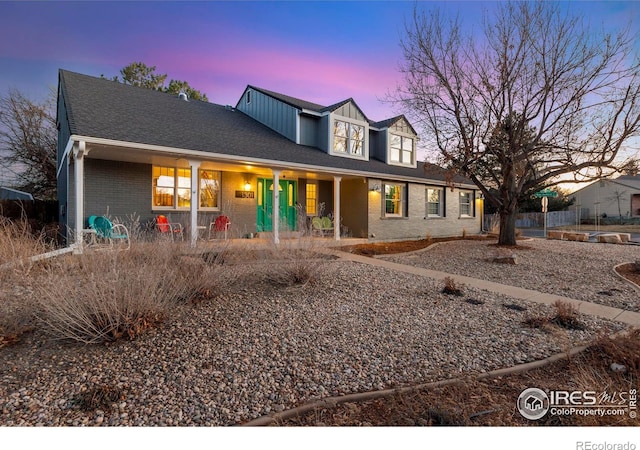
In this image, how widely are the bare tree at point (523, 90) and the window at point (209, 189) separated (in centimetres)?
692

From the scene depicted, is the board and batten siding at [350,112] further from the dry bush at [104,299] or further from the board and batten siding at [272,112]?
the dry bush at [104,299]

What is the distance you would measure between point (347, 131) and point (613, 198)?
3618cm

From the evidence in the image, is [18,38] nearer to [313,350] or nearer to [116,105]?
[116,105]

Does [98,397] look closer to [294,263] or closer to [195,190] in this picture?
[294,263]

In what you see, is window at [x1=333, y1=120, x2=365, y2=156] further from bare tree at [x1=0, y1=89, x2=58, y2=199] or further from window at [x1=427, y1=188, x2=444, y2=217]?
bare tree at [x1=0, y1=89, x2=58, y2=199]

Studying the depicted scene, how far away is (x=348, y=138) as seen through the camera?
47.0 feet

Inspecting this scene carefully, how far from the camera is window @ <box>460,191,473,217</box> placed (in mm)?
17583

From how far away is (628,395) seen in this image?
2553 millimetres

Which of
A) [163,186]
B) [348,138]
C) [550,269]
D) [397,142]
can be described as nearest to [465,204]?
[397,142]

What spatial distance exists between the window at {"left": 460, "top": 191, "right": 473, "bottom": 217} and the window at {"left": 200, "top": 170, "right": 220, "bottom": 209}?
12.5 metres

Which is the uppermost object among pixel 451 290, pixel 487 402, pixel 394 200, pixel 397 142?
pixel 397 142

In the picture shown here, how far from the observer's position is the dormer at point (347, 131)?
13753mm

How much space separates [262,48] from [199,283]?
4446 mm

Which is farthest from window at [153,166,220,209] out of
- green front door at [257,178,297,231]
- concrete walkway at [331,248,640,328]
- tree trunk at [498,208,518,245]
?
tree trunk at [498,208,518,245]
